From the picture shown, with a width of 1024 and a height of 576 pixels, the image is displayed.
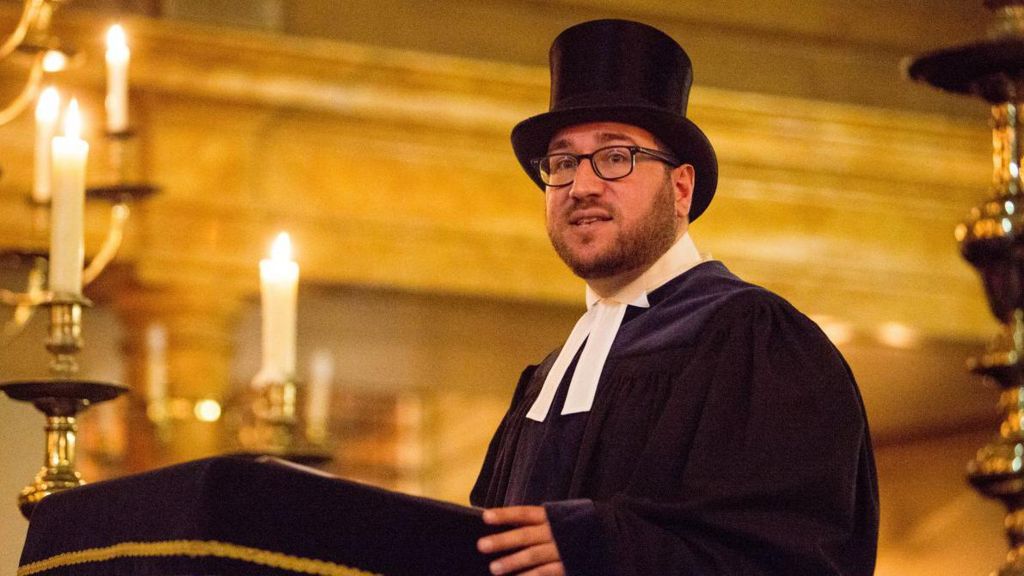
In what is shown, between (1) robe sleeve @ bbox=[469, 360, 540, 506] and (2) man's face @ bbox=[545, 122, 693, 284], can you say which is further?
(1) robe sleeve @ bbox=[469, 360, 540, 506]

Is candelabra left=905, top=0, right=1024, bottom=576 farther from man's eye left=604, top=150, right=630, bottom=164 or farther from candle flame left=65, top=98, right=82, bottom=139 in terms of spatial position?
candle flame left=65, top=98, right=82, bottom=139

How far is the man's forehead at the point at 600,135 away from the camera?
10.6 ft

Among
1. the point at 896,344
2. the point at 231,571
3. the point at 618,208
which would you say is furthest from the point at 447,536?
the point at 896,344

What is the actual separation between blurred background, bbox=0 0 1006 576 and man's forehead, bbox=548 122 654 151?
357 cm

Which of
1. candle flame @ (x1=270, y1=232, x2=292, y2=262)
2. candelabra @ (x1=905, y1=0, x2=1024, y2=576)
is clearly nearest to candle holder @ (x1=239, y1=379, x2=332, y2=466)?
candle flame @ (x1=270, y1=232, x2=292, y2=262)

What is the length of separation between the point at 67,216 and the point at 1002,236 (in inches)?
78.6

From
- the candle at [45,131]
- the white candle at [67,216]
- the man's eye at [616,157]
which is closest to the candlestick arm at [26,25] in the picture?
the candle at [45,131]

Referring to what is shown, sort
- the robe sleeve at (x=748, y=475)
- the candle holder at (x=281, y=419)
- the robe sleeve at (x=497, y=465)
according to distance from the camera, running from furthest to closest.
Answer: the candle holder at (x=281, y=419) < the robe sleeve at (x=497, y=465) < the robe sleeve at (x=748, y=475)

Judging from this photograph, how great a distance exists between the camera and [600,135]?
3.22 m

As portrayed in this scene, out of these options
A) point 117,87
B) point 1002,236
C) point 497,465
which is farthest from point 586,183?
point 117,87

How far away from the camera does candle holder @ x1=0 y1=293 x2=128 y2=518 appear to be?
11.4 feet

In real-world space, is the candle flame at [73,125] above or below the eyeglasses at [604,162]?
above

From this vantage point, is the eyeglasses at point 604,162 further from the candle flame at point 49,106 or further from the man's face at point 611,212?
the candle flame at point 49,106

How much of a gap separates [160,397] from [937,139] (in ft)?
13.0
